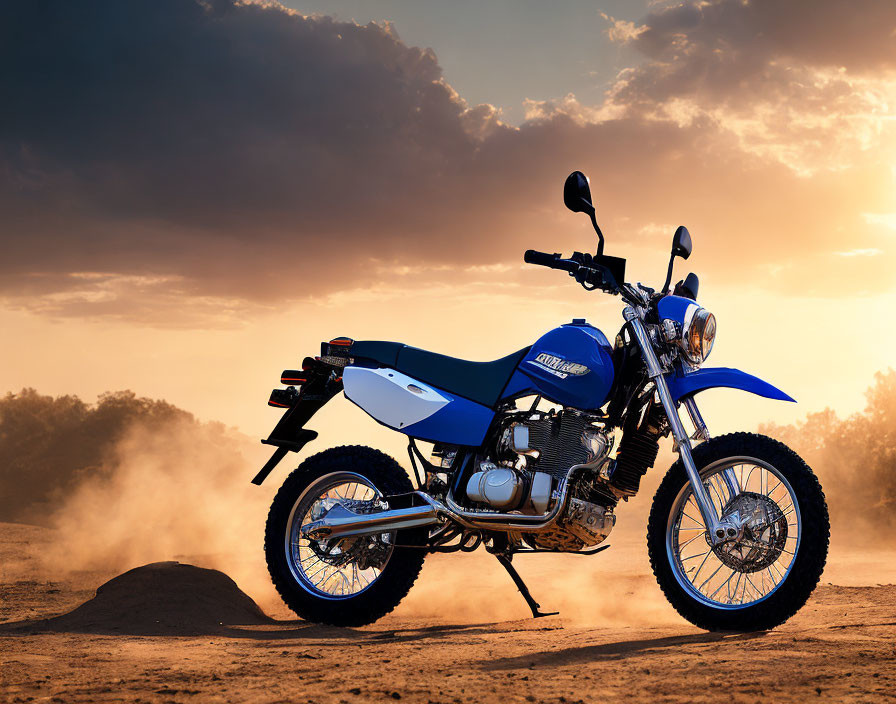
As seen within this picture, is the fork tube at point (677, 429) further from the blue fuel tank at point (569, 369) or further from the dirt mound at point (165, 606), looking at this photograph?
the dirt mound at point (165, 606)

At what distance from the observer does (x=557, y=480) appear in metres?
6.34

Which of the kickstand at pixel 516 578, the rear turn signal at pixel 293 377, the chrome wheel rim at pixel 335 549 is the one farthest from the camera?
the rear turn signal at pixel 293 377

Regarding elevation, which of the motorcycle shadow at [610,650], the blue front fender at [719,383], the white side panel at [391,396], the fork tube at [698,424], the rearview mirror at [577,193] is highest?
the rearview mirror at [577,193]

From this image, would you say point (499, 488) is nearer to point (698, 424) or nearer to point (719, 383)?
point (698, 424)

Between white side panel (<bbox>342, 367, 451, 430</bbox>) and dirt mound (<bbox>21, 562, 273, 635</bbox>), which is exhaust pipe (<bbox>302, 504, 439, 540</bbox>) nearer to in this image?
white side panel (<bbox>342, 367, 451, 430</bbox>)

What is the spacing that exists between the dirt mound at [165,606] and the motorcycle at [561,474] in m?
0.67

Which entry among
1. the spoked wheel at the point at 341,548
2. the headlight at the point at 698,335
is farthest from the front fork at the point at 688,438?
the spoked wheel at the point at 341,548

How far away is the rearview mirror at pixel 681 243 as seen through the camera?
650cm

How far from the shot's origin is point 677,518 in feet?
19.9

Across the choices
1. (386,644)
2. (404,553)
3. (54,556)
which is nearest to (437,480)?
(404,553)

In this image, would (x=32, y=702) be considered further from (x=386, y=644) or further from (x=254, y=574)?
(x=254, y=574)

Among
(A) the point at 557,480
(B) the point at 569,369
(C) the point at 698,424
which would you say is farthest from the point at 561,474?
(C) the point at 698,424

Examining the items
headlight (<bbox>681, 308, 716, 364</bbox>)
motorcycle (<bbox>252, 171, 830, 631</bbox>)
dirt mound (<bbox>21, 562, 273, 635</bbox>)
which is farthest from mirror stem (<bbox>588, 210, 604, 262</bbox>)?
dirt mound (<bbox>21, 562, 273, 635</bbox>)

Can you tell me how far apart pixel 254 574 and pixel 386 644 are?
509 cm
